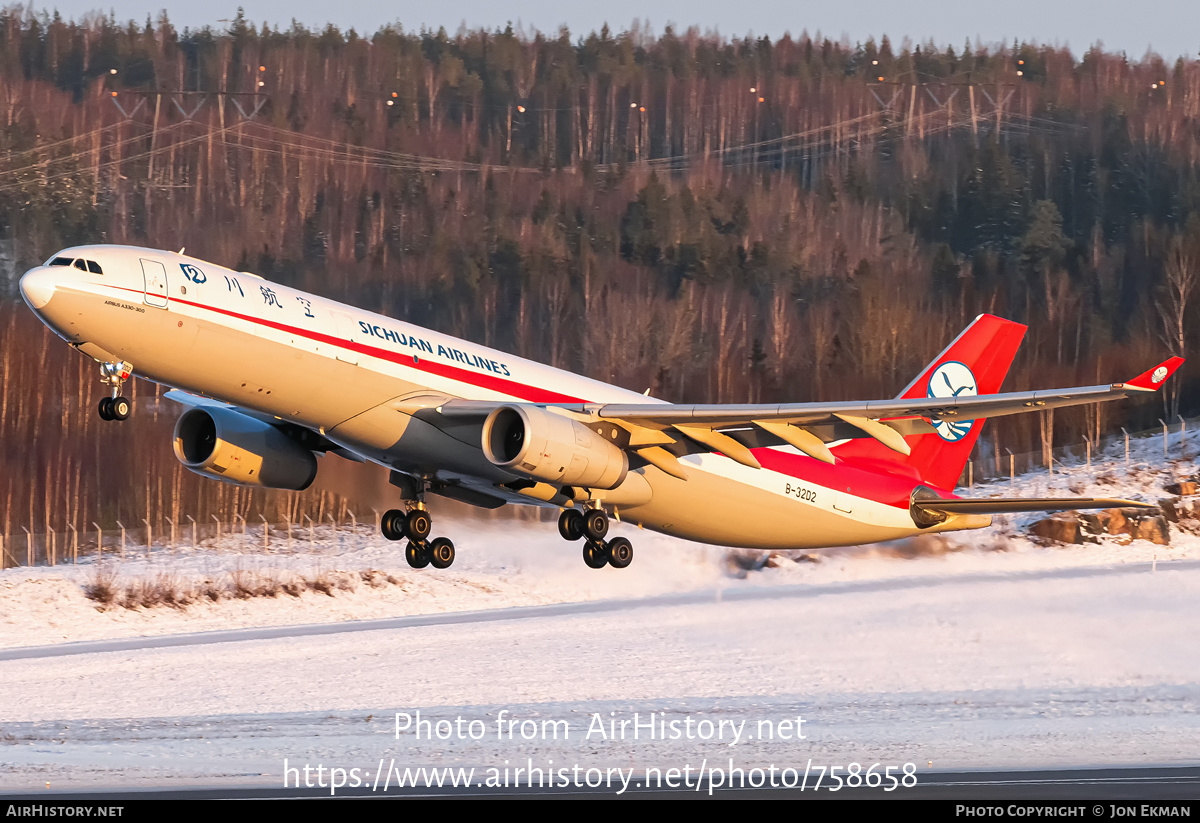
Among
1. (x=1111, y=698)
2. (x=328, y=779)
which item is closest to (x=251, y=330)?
(x=328, y=779)

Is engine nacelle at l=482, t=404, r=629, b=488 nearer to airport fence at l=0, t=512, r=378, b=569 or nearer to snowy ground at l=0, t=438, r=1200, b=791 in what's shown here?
snowy ground at l=0, t=438, r=1200, b=791

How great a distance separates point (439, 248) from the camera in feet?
324

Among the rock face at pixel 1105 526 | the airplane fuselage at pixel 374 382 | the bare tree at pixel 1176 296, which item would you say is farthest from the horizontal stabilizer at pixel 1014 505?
the bare tree at pixel 1176 296

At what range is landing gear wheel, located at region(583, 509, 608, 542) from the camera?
28.8 metres

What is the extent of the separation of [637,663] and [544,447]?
17.4 metres

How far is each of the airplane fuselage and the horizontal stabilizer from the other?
2.66ft

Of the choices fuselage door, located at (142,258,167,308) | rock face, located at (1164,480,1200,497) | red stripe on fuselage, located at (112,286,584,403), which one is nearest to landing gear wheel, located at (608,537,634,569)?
red stripe on fuselage, located at (112,286,584,403)

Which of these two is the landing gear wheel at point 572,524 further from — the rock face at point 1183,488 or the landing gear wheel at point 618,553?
the rock face at point 1183,488

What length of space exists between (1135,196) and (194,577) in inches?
2842

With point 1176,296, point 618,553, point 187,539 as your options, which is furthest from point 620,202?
point 618,553

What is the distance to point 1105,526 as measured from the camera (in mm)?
58031

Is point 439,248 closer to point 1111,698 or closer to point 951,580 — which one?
point 951,580

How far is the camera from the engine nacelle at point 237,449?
29.3 metres

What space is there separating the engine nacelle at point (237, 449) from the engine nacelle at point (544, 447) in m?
4.89
